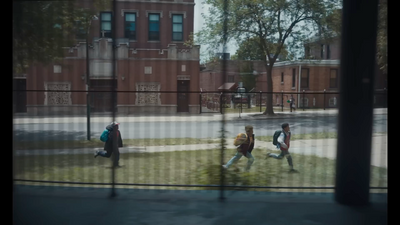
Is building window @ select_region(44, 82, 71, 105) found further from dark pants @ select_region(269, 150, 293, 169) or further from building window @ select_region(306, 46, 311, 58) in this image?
building window @ select_region(306, 46, 311, 58)

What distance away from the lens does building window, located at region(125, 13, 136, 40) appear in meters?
3.77

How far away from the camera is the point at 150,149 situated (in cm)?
394

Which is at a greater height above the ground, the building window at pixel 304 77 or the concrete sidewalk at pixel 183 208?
the building window at pixel 304 77

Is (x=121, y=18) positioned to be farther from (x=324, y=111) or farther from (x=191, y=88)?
(x=324, y=111)

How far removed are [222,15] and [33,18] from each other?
1868 millimetres

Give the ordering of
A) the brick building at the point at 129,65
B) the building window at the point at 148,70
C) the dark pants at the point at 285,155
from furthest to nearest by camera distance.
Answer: the dark pants at the point at 285,155 < the building window at the point at 148,70 < the brick building at the point at 129,65

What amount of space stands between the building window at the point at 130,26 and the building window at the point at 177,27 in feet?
1.37

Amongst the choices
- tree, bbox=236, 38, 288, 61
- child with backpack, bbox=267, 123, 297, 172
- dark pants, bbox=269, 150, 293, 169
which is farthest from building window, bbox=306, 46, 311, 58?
dark pants, bbox=269, 150, 293, 169

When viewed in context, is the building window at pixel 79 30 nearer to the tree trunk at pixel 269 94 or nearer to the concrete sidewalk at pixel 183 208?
the concrete sidewalk at pixel 183 208

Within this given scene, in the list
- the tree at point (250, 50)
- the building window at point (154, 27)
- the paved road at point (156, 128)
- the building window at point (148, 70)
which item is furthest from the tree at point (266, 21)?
the paved road at point (156, 128)

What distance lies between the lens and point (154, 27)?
3789mm

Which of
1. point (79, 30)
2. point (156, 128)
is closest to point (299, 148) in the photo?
point (156, 128)

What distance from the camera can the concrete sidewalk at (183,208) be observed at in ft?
11.0

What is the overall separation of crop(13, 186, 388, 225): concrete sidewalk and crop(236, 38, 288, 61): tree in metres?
1.49
